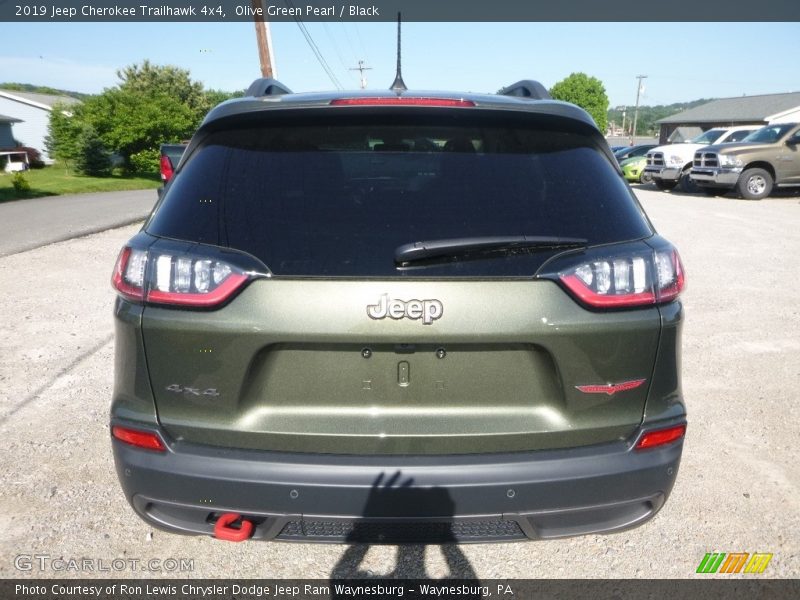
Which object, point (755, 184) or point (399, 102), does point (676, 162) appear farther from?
point (399, 102)

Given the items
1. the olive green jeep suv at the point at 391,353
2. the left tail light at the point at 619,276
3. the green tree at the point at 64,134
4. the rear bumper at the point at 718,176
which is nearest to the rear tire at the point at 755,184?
the rear bumper at the point at 718,176

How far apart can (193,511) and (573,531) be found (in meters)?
1.27

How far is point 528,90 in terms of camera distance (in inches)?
115

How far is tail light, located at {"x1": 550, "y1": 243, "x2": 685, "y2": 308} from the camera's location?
1.86 metres

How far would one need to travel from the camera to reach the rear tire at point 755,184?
1792 centimetres

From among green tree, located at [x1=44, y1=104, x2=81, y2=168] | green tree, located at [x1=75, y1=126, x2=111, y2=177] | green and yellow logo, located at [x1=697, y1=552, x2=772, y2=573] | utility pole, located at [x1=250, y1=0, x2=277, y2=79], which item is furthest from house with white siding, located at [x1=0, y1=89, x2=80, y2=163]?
green and yellow logo, located at [x1=697, y1=552, x2=772, y2=573]

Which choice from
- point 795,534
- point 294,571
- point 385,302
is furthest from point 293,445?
point 795,534

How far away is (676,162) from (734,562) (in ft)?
71.4

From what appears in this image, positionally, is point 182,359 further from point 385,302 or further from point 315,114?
point 315,114

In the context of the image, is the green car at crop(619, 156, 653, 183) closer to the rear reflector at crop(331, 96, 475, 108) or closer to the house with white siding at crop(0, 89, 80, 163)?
the rear reflector at crop(331, 96, 475, 108)

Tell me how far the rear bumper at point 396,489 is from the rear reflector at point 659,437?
3 centimetres

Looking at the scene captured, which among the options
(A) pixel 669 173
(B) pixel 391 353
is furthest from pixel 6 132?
(B) pixel 391 353

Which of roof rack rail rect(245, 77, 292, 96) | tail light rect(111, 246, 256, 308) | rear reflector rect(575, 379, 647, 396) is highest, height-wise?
roof rack rail rect(245, 77, 292, 96)

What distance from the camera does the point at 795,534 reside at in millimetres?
2717
